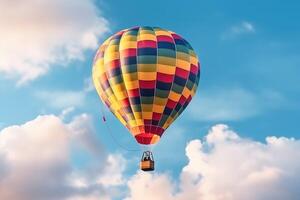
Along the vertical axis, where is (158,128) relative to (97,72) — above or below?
below

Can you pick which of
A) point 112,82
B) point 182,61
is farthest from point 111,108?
point 182,61

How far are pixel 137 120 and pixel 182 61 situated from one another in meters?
6.50

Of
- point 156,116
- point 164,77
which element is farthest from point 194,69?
point 156,116

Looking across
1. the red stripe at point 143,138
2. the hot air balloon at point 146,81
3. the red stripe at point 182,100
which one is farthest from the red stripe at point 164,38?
the red stripe at point 143,138

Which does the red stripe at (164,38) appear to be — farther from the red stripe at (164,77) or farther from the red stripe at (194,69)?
the red stripe at (164,77)

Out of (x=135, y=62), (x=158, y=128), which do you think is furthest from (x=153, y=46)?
(x=158, y=128)

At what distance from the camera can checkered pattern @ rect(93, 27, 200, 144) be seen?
77.9 metres

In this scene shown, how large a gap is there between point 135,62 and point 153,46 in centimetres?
216

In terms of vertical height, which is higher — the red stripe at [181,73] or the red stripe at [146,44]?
the red stripe at [146,44]

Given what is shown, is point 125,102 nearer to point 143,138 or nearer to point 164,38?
point 143,138

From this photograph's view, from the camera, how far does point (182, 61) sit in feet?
259

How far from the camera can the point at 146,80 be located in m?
77.9

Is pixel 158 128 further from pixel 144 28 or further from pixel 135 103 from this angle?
pixel 144 28

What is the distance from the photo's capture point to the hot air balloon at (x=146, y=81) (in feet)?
256
